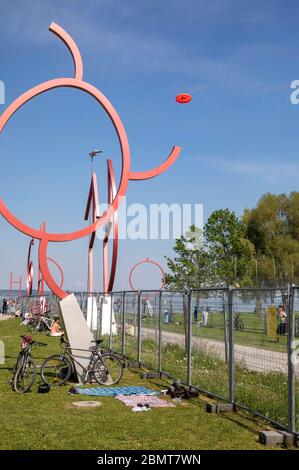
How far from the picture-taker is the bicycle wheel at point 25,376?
10.6 metres

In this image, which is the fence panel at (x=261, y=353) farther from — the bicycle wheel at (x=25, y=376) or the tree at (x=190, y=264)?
the tree at (x=190, y=264)

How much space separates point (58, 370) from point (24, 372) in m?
1.09

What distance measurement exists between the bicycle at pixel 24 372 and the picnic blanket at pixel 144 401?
178cm

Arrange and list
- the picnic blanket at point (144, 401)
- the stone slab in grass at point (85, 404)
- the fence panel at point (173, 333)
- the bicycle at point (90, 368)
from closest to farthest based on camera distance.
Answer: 1. the stone slab in grass at point (85, 404)
2. the picnic blanket at point (144, 401)
3. the bicycle at point (90, 368)
4. the fence panel at point (173, 333)

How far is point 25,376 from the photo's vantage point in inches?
430

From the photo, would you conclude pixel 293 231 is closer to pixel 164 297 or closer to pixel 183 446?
pixel 164 297

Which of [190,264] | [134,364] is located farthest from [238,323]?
[190,264]

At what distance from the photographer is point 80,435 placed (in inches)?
282

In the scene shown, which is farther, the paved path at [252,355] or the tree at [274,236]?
the tree at [274,236]

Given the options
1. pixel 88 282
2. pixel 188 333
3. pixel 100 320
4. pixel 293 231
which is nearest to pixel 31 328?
pixel 88 282

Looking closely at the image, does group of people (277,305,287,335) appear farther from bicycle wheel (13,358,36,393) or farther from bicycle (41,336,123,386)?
bicycle wheel (13,358,36,393)

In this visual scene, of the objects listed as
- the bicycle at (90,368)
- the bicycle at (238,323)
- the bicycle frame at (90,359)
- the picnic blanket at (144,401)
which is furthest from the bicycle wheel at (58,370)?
the bicycle at (238,323)

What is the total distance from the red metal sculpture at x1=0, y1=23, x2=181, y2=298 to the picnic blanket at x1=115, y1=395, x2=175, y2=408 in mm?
3797

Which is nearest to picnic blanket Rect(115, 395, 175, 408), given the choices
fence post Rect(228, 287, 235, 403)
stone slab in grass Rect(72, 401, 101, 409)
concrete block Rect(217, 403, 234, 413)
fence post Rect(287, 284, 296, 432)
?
stone slab in grass Rect(72, 401, 101, 409)
